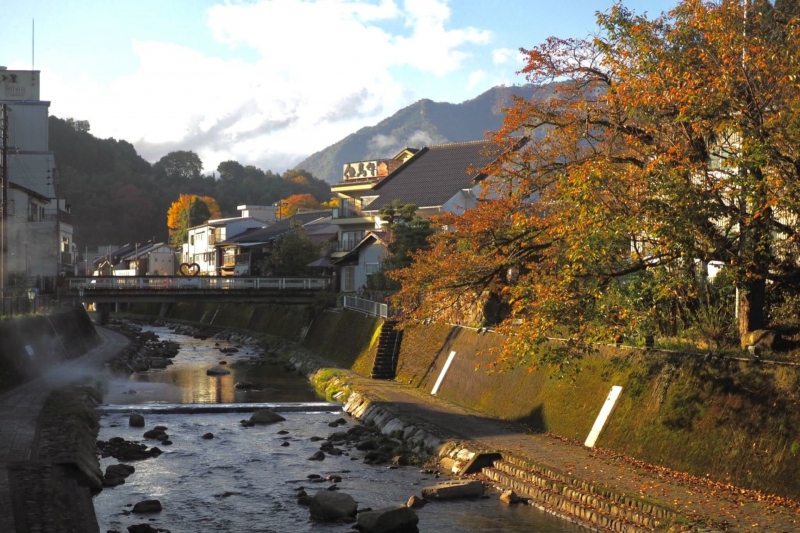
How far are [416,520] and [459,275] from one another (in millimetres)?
8752

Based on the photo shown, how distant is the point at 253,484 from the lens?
2038 centimetres

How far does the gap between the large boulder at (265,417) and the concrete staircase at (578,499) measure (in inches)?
449

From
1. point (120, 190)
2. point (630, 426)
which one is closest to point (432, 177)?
point (630, 426)

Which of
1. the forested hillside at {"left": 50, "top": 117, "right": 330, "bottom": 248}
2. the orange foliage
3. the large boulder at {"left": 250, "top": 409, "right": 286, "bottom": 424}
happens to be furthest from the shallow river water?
the forested hillside at {"left": 50, "top": 117, "right": 330, "bottom": 248}

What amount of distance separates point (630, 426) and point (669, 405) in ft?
4.35

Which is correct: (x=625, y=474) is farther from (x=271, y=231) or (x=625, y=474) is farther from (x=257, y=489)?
(x=271, y=231)

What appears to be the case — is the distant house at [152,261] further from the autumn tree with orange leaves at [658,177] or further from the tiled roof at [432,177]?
the autumn tree with orange leaves at [658,177]

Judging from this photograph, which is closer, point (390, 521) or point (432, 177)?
point (390, 521)

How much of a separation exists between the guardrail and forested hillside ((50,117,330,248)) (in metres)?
89.2

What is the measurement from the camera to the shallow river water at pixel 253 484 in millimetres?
16844

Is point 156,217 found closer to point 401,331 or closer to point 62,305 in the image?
point 62,305

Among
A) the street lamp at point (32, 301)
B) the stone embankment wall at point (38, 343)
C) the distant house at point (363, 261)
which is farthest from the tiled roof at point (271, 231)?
the street lamp at point (32, 301)

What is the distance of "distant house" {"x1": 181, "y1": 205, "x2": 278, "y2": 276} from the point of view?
307ft

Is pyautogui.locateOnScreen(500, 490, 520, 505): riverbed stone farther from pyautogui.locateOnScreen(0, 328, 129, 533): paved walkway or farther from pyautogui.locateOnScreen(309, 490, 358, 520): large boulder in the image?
pyautogui.locateOnScreen(0, 328, 129, 533): paved walkway
